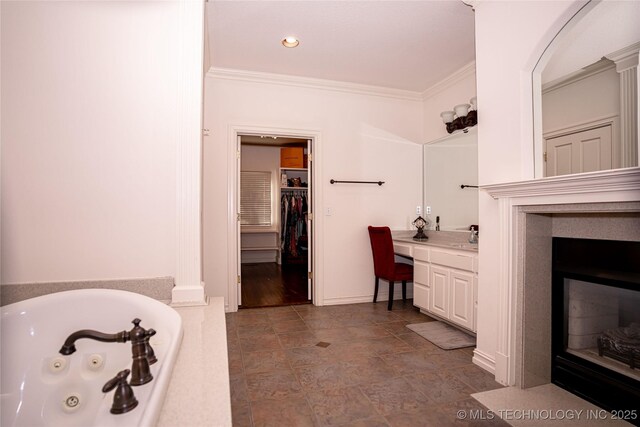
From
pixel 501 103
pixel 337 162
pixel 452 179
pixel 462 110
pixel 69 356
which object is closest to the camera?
pixel 69 356

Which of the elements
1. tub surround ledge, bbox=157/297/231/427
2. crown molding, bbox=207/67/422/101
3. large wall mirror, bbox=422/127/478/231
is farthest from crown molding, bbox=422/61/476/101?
tub surround ledge, bbox=157/297/231/427

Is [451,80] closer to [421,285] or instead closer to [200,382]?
[421,285]

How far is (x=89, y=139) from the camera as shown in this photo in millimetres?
1837

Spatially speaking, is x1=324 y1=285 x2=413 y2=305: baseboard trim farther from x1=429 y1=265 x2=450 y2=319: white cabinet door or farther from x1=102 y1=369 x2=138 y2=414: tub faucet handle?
x1=102 y1=369 x2=138 y2=414: tub faucet handle

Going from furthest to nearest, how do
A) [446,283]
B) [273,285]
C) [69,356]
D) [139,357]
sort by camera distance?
[273,285] → [446,283] → [69,356] → [139,357]

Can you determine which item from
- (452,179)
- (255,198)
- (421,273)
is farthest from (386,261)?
(255,198)

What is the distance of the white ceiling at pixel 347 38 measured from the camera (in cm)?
255

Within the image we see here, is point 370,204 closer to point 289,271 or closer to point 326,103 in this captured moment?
point 326,103

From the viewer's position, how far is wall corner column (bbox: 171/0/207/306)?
6.37 ft

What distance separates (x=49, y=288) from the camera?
1.74 m

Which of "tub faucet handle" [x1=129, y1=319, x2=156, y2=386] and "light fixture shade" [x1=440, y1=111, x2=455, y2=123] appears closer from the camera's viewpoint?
"tub faucet handle" [x1=129, y1=319, x2=156, y2=386]

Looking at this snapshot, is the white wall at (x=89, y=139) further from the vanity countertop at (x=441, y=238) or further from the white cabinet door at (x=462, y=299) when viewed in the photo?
the vanity countertop at (x=441, y=238)

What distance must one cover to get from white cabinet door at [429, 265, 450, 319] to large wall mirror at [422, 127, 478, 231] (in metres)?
0.68

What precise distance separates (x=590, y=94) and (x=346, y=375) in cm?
217
